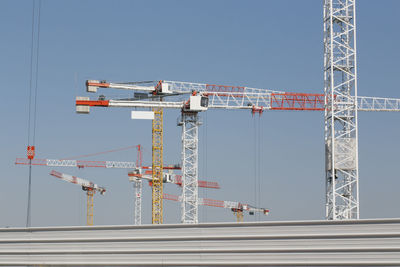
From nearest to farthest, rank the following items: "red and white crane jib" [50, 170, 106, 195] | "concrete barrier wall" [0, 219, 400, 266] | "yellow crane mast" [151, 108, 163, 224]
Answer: "concrete barrier wall" [0, 219, 400, 266], "yellow crane mast" [151, 108, 163, 224], "red and white crane jib" [50, 170, 106, 195]

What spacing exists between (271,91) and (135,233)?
3137 inches

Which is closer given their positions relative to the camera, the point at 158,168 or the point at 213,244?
the point at 213,244

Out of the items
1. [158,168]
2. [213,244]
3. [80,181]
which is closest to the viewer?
[213,244]

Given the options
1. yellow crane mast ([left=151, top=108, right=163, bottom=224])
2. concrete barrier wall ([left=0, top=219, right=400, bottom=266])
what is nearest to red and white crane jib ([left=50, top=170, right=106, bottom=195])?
yellow crane mast ([left=151, top=108, right=163, bottom=224])

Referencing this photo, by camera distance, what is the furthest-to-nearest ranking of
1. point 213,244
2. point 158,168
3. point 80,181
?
point 80,181 < point 158,168 < point 213,244

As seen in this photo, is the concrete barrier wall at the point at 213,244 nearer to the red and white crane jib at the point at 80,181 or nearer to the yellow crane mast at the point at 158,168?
the yellow crane mast at the point at 158,168

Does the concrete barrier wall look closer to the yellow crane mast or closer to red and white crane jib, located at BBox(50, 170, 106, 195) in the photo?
the yellow crane mast

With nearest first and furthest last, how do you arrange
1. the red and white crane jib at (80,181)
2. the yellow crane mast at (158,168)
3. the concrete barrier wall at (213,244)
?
the concrete barrier wall at (213,244) → the yellow crane mast at (158,168) → the red and white crane jib at (80,181)

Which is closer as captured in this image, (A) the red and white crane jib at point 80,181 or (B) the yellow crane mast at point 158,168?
(B) the yellow crane mast at point 158,168

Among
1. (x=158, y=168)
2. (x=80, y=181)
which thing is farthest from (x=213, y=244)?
(x=80, y=181)

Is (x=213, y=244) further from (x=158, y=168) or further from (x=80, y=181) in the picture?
(x=80, y=181)

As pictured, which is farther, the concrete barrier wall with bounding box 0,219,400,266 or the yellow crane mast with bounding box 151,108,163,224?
the yellow crane mast with bounding box 151,108,163,224

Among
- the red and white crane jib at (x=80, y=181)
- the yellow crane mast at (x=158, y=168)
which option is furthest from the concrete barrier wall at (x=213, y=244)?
the red and white crane jib at (x=80, y=181)

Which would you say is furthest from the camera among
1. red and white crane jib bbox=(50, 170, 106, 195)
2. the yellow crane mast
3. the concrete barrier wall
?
red and white crane jib bbox=(50, 170, 106, 195)
